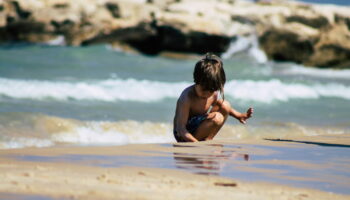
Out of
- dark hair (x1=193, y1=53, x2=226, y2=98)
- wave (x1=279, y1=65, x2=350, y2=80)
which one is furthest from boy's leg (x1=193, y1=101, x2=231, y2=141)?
wave (x1=279, y1=65, x2=350, y2=80)

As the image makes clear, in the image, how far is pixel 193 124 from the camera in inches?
240

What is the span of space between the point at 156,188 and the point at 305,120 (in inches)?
290

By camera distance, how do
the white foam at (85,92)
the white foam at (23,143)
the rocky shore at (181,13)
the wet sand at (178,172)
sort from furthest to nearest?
the rocky shore at (181,13), the white foam at (85,92), the white foam at (23,143), the wet sand at (178,172)

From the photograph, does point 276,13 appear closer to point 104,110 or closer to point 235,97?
point 235,97

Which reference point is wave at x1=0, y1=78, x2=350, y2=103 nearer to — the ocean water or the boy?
the ocean water

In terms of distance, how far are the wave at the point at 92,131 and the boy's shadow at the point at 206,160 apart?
2.23 meters

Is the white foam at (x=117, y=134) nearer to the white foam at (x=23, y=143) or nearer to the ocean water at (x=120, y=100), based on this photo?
the ocean water at (x=120, y=100)

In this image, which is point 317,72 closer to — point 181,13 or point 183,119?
point 181,13

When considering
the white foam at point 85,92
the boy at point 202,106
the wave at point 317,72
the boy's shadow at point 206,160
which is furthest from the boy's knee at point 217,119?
the wave at point 317,72

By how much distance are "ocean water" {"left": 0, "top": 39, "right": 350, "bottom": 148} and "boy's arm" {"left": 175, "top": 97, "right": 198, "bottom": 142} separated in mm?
1560

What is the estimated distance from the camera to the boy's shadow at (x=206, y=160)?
432 centimetres

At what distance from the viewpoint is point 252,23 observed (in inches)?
1070

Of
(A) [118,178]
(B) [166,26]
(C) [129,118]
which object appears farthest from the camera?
(B) [166,26]

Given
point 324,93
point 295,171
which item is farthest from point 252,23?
point 295,171
